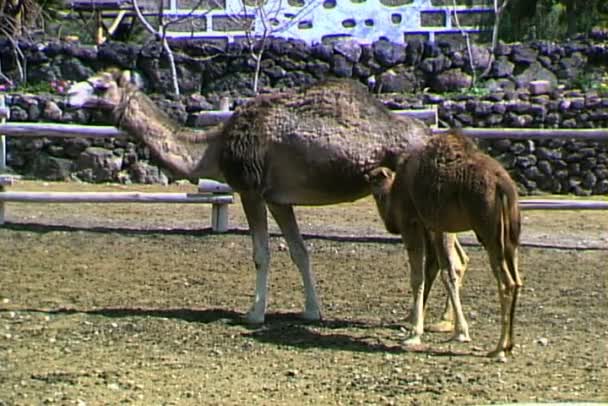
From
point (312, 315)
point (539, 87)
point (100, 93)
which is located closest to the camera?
point (312, 315)

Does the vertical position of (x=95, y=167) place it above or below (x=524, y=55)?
below

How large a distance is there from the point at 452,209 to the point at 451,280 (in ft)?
2.27

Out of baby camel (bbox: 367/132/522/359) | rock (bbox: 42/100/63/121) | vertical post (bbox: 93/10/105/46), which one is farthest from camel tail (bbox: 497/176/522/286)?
vertical post (bbox: 93/10/105/46)

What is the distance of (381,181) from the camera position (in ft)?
30.3

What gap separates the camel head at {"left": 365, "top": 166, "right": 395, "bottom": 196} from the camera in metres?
9.22

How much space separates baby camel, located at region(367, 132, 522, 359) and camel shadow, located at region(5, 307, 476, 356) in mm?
263

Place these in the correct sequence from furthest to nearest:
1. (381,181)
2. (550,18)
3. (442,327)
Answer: (550,18), (442,327), (381,181)

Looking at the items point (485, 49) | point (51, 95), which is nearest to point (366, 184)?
point (51, 95)

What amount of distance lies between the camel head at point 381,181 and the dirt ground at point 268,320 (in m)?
0.98

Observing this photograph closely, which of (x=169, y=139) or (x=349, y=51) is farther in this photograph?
(x=349, y=51)

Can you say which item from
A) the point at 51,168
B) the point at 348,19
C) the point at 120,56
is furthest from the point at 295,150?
the point at 348,19

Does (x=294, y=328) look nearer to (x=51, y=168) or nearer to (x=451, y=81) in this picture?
(x=51, y=168)

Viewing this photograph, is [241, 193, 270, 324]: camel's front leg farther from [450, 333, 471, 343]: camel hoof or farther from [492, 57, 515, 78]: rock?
[492, 57, 515, 78]: rock

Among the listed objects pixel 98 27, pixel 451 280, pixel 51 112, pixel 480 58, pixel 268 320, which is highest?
pixel 451 280
